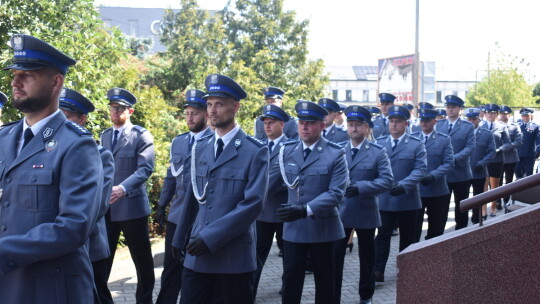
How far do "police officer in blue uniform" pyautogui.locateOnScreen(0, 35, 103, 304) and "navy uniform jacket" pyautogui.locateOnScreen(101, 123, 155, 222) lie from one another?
330 cm

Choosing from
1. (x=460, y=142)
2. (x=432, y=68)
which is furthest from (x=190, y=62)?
(x=432, y=68)

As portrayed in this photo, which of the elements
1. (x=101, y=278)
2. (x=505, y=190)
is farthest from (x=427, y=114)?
(x=101, y=278)

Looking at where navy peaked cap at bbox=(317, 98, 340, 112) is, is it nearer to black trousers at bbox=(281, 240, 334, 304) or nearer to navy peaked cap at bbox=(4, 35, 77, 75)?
black trousers at bbox=(281, 240, 334, 304)

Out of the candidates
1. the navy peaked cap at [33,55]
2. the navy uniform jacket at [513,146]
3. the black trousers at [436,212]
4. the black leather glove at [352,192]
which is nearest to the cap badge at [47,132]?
the navy peaked cap at [33,55]

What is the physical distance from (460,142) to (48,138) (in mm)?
9284

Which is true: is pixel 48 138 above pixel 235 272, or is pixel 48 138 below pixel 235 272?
above

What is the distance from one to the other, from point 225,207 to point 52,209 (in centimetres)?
171

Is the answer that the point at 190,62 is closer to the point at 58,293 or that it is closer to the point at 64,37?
the point at 64,37

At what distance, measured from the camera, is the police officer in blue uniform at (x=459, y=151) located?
1085cm

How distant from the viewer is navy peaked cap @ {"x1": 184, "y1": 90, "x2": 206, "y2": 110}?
6.88 m

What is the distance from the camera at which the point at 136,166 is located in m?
6.87

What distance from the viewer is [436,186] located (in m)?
9.53

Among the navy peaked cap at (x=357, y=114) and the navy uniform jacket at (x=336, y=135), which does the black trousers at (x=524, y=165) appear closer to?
→ the navy uniform jacket at (x=336, y=135)

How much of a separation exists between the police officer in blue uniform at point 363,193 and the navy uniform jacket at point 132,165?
6.78ft
